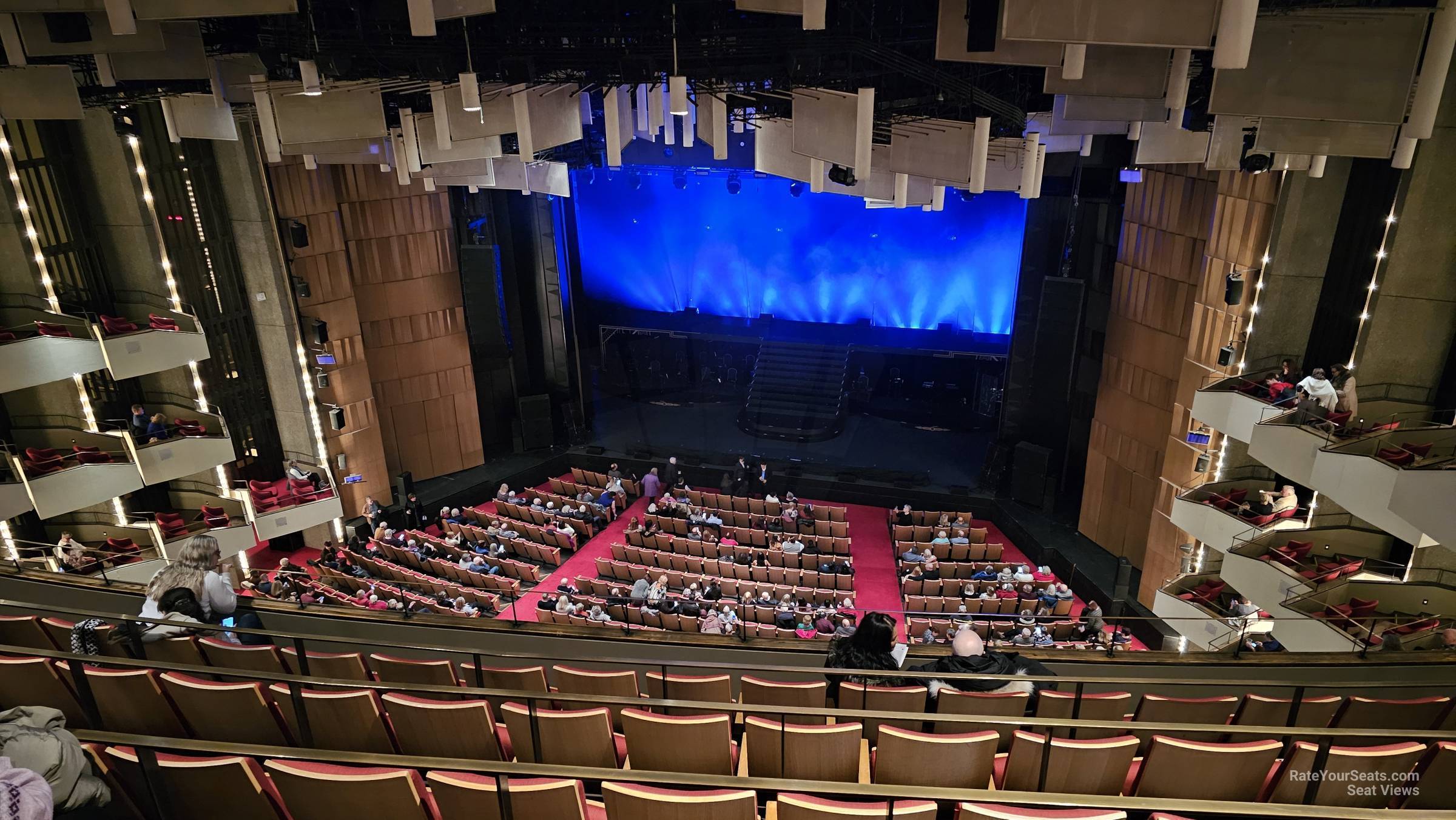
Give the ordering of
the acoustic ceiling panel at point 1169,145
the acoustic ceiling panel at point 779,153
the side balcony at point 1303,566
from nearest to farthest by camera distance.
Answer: the acoustic ceiling panel at point 1169,145 < the acoustic ceiling panel at point 779,153 < the side balcony at point 1303,566

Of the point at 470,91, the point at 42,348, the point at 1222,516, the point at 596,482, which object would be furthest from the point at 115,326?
the point at 1222,516

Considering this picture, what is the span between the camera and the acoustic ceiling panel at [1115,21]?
3.84m

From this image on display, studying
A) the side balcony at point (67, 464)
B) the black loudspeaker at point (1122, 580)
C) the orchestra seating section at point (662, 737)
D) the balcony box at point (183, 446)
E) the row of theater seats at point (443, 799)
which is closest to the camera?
the row of theater seats at point (443, 799)

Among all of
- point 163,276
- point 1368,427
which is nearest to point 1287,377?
point 1368,427

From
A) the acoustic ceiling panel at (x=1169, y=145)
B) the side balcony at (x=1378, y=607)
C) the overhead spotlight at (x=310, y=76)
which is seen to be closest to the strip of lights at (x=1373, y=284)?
the acoustic ceiling panel at (x=1169, y=145)

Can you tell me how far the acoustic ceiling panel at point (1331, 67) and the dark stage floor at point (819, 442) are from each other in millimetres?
10698

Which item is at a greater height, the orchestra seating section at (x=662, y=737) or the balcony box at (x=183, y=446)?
the orchestra seating section at (x=662, y=737)

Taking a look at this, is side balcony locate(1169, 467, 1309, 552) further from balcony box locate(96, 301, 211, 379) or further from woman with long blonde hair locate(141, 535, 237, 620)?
balcony box locate(96, 301, 211, 379)

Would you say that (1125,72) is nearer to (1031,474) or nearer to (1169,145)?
(1169,145)

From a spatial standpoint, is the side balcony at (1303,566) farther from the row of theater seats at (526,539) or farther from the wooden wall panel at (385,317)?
the wooden wall panel at (385,317)

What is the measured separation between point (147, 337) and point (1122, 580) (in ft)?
44.9

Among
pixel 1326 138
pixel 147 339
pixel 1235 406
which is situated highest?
pixel 1326 138

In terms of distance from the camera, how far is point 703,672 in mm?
4801

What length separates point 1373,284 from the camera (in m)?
8.40
